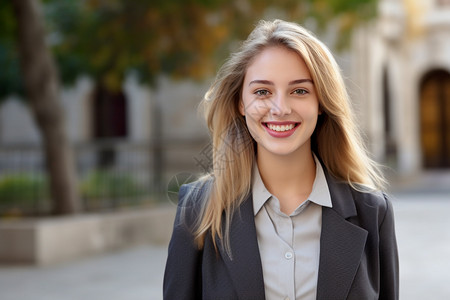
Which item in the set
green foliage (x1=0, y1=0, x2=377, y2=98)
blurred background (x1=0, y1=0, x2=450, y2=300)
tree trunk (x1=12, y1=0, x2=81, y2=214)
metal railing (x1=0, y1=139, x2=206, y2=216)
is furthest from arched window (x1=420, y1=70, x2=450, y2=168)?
tree trunk (x1=12, y1=0, x2=81, y2=214)

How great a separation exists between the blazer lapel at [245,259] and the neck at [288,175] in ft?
0.44

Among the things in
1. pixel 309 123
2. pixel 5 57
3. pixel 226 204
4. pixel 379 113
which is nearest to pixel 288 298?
pixel 226 204

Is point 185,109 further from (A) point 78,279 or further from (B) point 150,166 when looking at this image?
(A) point 78,279

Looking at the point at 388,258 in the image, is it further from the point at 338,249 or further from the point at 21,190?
the point at 21,190

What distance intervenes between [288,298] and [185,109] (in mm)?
21639

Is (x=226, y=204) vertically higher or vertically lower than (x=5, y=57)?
lower

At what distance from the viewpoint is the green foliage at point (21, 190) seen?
36.6ft

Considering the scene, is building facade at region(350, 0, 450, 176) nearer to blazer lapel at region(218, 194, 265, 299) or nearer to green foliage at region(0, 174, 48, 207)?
green foliage at region(0, 174, 48, 207)

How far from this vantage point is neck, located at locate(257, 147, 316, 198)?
7.52 feet

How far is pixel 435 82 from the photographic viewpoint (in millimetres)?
30156

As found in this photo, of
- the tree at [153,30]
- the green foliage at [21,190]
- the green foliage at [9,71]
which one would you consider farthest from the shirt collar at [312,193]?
the green foliage at [9,71]

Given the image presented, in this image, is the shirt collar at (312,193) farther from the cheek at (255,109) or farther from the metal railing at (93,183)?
the metal railing at (93,183)

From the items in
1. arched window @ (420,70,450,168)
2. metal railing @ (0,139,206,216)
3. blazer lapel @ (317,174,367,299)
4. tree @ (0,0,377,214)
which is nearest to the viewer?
blazer lapel @ (317,174,367,299)

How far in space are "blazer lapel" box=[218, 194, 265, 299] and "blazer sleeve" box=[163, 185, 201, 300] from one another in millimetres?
99
